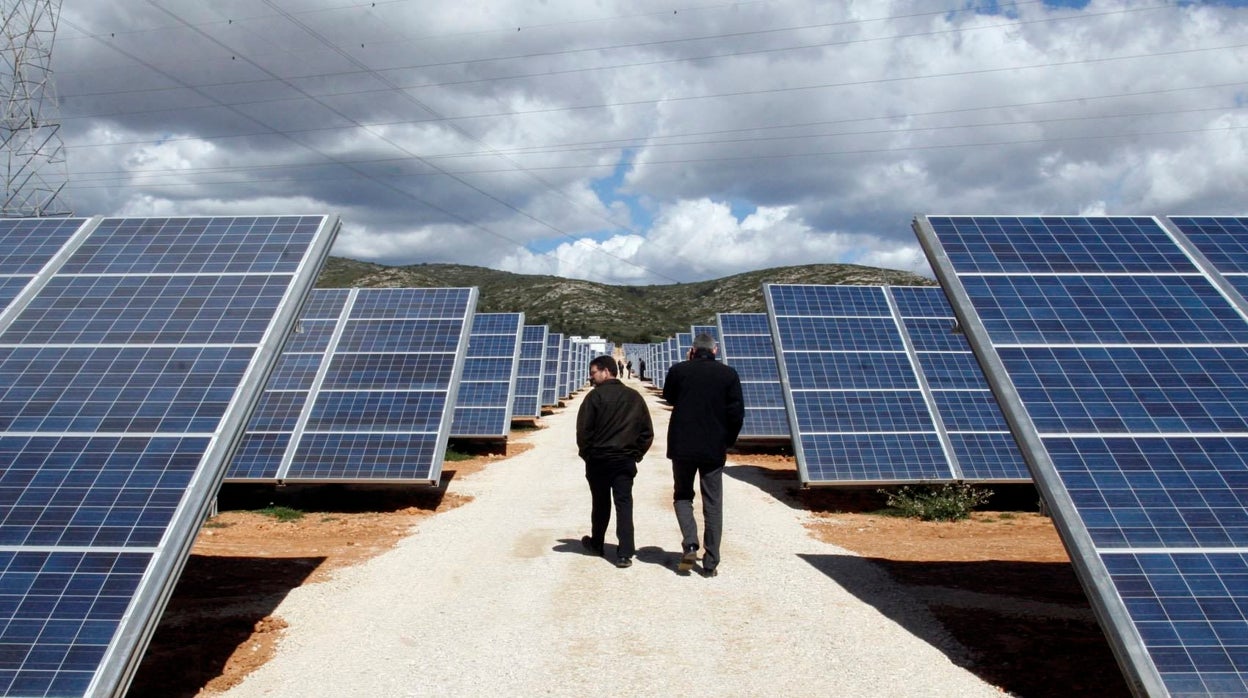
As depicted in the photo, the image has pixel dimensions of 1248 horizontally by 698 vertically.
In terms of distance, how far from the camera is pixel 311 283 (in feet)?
25.4

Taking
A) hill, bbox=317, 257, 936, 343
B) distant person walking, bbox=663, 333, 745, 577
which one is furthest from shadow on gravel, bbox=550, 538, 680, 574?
hill, bbox=317, 257, 936, 343

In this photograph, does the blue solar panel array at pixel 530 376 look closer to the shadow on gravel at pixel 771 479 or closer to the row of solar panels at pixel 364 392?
the row of solar panels at pixel 364 392

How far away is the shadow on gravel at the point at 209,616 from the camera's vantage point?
5918 mm

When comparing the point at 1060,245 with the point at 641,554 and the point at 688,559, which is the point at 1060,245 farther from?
the point at 641,554

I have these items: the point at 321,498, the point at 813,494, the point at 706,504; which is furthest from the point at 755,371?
the point at 706,504

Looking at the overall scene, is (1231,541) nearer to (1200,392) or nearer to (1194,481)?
(1194,481)

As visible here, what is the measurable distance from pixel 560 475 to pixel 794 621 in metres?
9.96

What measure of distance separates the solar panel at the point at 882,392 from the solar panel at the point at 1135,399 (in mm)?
5307

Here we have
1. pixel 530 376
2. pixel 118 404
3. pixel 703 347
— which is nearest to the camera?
pixel 118 404

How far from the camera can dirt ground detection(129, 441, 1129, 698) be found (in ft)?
20.2

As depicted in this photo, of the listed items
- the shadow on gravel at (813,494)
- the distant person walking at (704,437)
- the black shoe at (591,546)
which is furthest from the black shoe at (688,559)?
the shadow on gravel at (813,494)

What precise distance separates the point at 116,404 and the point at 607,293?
14279cm

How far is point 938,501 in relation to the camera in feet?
41.2

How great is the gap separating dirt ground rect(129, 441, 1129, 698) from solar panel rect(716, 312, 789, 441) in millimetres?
4180
